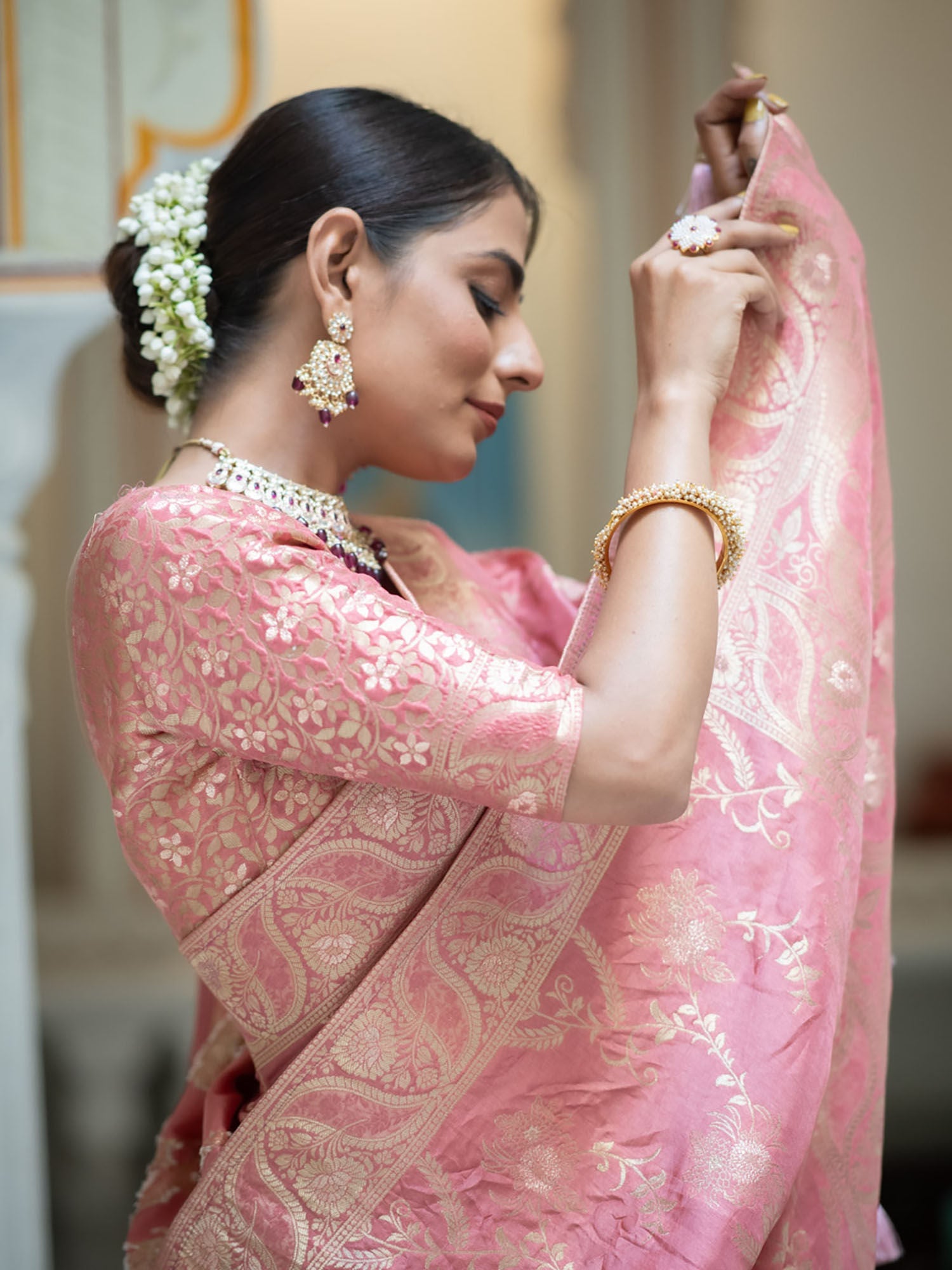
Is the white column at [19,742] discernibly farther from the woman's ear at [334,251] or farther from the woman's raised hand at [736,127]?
the woman's raised hand at [736,127]

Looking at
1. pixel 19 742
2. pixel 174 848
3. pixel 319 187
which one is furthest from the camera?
pixel 19 742

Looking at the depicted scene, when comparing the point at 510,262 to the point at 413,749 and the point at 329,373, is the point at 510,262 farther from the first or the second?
the point at 413,749

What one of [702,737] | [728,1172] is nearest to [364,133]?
[702,737]

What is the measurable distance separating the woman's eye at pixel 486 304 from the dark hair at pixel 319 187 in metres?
0.06

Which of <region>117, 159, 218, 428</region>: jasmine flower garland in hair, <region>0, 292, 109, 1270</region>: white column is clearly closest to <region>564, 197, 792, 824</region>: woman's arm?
<region>117, 159, 218, 428</region>: jasmine flower garland in hair

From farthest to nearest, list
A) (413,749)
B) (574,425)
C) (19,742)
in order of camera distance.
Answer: (574,425), (19,742), (413,749)

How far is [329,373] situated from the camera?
959mm

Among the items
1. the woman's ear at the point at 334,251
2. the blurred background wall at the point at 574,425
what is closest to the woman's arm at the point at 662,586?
the woman's ear at the point at 334,251

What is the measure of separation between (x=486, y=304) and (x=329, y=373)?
0.15m

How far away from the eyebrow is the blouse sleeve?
12.1 inches

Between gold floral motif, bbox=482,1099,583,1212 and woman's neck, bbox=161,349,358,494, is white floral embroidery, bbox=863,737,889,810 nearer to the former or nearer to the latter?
gold floral motif, bbox=482,1099,583,1212

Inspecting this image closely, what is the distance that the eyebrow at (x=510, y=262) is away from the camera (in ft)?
3.25

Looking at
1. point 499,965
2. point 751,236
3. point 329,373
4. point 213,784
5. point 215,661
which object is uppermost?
point 751,236

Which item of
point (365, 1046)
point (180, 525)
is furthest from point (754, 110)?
point (365, 1046)
